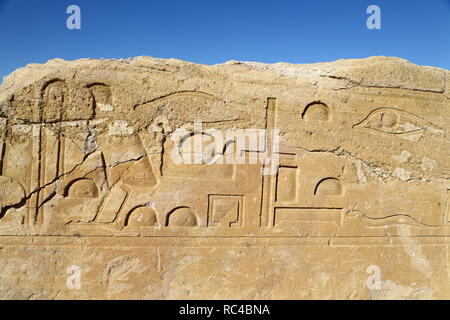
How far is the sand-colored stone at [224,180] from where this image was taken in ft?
8.70

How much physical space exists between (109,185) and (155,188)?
0.36 meters

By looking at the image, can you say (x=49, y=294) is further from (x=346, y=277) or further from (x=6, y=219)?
(x=346, y=277)

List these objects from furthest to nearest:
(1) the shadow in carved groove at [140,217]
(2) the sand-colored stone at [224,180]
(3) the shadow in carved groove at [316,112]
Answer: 1. (3) the shadow in carved groove at [316,112]
2. (1) the shadow in carved groove at [140,217]
3. (2) the sand-colored stone at [224,180]

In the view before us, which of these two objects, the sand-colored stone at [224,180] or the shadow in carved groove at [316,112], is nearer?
the sand-colored stone at [224,180]

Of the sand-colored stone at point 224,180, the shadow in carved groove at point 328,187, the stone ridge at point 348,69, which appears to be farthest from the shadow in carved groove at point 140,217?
the shadow in carved groove at point 328,187

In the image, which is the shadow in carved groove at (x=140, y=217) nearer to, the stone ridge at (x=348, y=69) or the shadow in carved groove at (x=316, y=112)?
the stone ridge at (x=348, y=69)

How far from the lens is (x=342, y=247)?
3053mm

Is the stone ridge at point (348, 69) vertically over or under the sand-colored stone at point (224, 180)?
over

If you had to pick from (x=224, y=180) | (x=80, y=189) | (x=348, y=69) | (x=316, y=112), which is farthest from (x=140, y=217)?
(x=348, y=69)

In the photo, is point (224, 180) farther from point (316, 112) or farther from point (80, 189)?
point (80, 189)

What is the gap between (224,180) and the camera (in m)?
2.86

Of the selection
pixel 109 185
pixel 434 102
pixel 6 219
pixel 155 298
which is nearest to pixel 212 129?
pixel 109 185

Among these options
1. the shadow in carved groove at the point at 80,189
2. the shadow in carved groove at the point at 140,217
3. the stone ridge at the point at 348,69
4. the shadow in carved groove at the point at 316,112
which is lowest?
the shadow in carved groove at the point at 140,217

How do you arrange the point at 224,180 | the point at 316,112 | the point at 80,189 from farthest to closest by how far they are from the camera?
the point at 316,112 → the point at 224,180 → the point at 80,189
